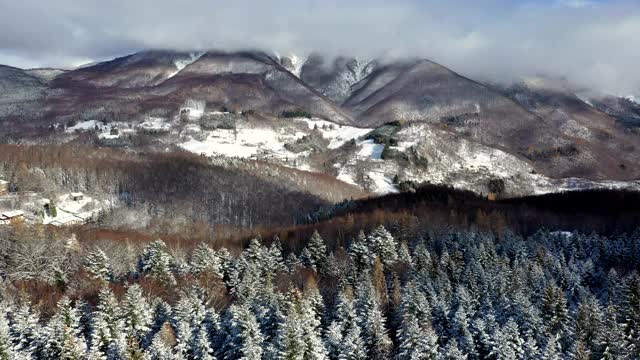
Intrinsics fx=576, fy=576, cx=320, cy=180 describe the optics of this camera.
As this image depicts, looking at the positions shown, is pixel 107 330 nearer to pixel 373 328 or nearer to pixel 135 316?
pixel 135 316

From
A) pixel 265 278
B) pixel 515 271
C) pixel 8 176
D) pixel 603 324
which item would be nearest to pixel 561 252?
pixel 515 271

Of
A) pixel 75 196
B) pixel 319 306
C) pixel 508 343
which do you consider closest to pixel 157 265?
pixel 319 306

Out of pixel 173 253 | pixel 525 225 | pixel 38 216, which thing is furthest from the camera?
pixel 38 216

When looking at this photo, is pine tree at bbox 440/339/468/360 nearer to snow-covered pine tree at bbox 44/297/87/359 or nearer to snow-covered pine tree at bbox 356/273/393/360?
snow-covered pine tree at bbox 356/273/393/360

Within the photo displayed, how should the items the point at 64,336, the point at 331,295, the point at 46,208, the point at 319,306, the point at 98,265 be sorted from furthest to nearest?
the point at 46,208, the point at 98,265, the point at 331,295, the point at 319,306, the point at 64,336

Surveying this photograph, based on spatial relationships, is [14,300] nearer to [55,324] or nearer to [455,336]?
[55,324]
